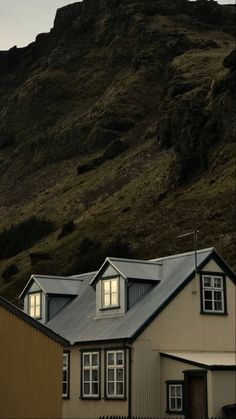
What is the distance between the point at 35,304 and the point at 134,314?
8.93 metres

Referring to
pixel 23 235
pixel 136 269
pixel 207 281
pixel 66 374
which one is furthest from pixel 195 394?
pixel 23 235

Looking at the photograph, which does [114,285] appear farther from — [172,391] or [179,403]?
[179,403]

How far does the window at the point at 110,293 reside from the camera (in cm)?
3350

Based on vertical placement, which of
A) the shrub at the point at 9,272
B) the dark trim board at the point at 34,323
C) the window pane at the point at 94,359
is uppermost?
the shrub at the point at 9,272

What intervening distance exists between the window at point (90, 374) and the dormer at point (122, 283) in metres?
2.15

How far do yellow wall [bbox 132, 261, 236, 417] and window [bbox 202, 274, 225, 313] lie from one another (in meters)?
0.29

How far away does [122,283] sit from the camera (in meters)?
33.2

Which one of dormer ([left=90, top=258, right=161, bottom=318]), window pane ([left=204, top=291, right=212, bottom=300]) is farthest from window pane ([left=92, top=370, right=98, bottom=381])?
window pane ([left=204, top=291, right=212, bottom=300])

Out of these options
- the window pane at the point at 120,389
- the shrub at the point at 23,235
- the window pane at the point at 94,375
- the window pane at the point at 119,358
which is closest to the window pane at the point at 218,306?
the window pane at the point at 119,358

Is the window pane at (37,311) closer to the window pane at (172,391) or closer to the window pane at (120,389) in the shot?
the window pane at (120,389)

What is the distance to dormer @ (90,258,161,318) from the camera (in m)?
33.1

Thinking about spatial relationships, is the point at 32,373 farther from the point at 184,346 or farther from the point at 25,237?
the point at 25,237

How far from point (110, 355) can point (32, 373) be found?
18.1 feet

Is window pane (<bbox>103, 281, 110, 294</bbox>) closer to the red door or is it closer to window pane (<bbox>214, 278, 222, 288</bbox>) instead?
window pane (<bbox>214, 278, 222, 288</bbox>)
